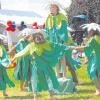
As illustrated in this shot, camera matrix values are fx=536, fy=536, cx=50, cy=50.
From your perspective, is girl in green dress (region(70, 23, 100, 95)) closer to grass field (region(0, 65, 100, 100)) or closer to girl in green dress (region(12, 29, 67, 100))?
grass field (region(0, 65, 100, 100))

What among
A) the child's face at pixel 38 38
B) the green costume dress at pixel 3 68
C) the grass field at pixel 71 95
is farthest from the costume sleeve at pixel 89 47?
the green costume dress at pixel 3 68

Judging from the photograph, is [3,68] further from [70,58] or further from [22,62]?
[70,58]

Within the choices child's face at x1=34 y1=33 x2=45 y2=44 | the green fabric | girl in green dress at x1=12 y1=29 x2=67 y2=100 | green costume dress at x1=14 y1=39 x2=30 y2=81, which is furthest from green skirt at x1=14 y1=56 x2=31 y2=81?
the green fabric

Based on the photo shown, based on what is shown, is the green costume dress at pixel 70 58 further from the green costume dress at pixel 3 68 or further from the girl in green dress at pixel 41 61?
the girl in green dress at pixel 41 61

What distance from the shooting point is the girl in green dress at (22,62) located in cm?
1171

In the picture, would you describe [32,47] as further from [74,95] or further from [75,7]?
[75,7]

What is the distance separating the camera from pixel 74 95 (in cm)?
1221

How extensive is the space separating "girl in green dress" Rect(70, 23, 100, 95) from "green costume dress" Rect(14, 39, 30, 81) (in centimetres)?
121

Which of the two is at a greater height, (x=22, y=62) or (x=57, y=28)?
(x=57, y=28)

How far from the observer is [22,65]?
40.9ft

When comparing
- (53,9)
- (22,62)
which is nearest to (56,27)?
(53,9)

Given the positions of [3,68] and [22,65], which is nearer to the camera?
[3,68]

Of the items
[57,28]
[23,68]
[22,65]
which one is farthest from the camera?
[57,28]

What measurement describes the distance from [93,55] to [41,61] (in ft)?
4.61
